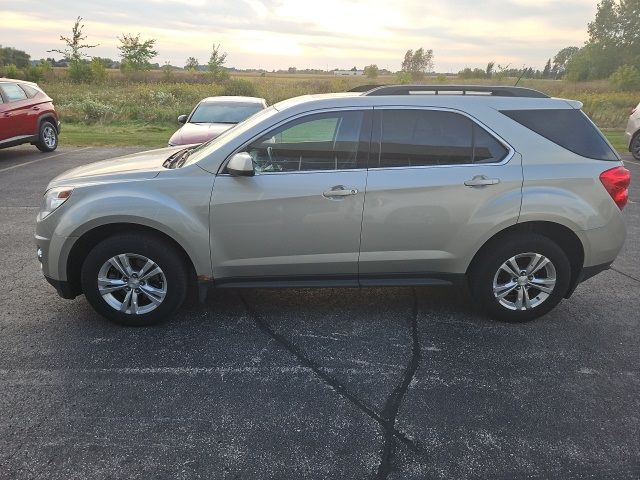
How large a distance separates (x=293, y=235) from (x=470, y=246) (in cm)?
138

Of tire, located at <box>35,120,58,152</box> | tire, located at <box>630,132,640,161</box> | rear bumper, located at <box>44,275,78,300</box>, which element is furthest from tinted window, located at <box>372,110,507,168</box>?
tire, located at <box>630,132,640,161</box>

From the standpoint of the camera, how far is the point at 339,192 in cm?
372

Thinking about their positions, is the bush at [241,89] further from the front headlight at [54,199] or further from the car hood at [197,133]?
the front headlight at [54,199]

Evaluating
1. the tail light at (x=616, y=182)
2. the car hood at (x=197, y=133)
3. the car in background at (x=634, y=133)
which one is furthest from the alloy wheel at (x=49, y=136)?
the car in background at (x=634, y=133)

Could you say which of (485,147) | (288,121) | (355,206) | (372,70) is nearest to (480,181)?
(485,147)

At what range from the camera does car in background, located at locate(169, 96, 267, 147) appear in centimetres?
894

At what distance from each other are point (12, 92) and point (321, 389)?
37.7ft

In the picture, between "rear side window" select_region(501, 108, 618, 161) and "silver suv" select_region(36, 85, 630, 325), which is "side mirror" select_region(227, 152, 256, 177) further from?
"rear side window" select_region(501, 108, 618, 161)

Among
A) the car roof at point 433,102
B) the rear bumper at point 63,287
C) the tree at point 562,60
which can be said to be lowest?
the rear bumper at point 63,287

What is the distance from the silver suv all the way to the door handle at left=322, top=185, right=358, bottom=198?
3cm

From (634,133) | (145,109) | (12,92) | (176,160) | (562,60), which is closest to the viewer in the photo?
(176,160)

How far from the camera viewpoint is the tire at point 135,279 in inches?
148

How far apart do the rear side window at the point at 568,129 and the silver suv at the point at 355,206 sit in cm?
1

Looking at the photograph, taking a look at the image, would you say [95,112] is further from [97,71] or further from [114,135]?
[97,71]
